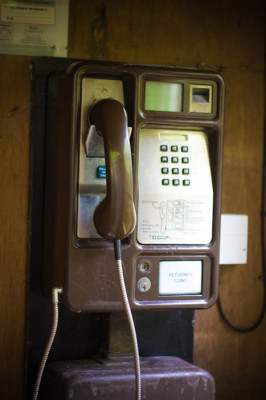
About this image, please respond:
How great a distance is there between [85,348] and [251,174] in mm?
698

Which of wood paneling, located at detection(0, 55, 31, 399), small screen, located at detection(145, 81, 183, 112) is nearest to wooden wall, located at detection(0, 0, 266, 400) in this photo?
wood paneling, located at detection(0, 55, 31, 399)

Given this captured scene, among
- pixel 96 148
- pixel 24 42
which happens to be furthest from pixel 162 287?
pixel 24 42

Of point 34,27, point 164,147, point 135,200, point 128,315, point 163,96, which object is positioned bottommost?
point 128,315

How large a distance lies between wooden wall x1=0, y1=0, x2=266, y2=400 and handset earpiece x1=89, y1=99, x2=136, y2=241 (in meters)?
0.34

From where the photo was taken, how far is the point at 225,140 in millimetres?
1573

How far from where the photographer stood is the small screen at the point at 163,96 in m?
1.25

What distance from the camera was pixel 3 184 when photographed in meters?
1.41

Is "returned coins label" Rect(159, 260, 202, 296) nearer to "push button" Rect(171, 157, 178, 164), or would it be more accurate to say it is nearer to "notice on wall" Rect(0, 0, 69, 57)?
"push button" Rect(171, 157, 178, 164)

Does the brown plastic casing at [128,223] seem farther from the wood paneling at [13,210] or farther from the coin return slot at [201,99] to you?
the wood paneling at [13,210]

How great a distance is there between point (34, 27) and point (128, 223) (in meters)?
0.64

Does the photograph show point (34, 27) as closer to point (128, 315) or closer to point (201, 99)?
point (201, 99)

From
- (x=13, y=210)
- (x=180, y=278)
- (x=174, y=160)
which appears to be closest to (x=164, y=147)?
(x=174, y=160)

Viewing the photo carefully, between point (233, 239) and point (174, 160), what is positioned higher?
point (174, 160)

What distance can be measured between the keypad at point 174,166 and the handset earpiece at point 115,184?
4.7 inches
